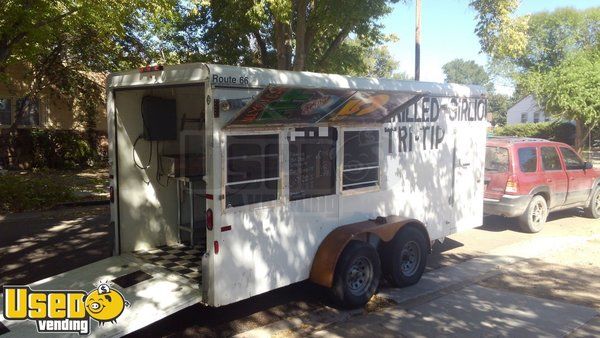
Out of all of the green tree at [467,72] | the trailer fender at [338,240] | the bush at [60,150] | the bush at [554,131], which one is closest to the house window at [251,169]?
the trailer fender at [338,240]

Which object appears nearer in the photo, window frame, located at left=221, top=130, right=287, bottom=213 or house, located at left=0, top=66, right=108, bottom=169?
window frame, located at left=221, top=130, right=287, bottom=213

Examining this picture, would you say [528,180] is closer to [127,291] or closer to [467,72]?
[127,291]

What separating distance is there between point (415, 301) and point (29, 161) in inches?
677

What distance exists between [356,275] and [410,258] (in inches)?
43.6

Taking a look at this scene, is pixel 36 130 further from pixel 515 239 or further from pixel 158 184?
pixel 515 239

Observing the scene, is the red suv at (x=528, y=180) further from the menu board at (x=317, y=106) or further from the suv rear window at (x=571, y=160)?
the menu board at (x=317, y=106)

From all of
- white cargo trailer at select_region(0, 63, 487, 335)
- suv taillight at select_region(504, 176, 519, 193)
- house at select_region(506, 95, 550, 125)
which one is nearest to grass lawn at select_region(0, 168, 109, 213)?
white cargo trailer at select_region(0, 63, 487, 335)

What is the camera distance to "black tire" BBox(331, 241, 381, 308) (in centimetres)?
522

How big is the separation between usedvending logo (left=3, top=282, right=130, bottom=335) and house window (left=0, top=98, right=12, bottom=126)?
1716 centimetres

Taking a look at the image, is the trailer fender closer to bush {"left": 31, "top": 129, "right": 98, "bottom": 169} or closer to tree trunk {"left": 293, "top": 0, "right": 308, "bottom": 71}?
tree trunk {"left": 293, "top": 0, "right": 308, "bottom": 71}

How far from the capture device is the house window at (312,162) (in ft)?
16.8

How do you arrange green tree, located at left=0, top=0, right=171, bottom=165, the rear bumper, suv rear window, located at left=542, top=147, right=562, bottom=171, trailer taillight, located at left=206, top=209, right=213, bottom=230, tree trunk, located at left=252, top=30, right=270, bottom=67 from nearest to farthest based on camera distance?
trailer taillight, located at left=206, top=209, right=213, bottom=230
the rear bumper
suv rear window, located at left=542, top=147, right=562, bottom=171
green tree, located at left=0, top=0, right=171, bottom=165
tree trunk, located at left=252, top=30, right=270, bottom=67

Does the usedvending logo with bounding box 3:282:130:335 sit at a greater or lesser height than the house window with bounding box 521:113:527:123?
lesser

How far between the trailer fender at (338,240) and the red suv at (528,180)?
4.18 meters
